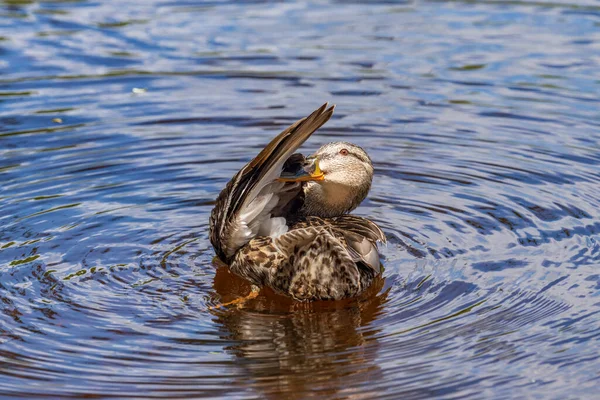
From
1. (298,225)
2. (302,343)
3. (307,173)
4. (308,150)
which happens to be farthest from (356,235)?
(308,150)

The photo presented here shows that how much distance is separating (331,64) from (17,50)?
154 inches

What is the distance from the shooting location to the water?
18.8 feet

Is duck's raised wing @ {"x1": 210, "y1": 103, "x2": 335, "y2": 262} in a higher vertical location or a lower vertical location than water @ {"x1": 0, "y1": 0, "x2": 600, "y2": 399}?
higher

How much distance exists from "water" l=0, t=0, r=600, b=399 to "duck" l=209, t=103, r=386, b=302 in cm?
20

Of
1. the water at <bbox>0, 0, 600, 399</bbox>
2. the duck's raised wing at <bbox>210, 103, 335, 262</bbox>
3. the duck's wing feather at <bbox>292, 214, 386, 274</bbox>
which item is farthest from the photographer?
the duck's wing feather at <bbox>292, 214, 386, 274</bbox>

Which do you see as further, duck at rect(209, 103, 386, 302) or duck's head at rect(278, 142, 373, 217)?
duck's head at rect(278, 142, 373, 217)

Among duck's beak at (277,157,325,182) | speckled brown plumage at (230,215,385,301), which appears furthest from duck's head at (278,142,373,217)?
speckled brown plumage at (230,215,385,301)

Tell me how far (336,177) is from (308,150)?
8.03 ft

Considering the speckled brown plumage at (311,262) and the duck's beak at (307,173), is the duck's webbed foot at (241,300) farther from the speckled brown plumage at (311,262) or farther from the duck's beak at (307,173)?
the duck's beak at (307,173)

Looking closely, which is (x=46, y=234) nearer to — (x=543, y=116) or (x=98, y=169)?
(x=98, y=169)

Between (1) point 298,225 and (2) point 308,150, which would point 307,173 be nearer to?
(1) point 298,225

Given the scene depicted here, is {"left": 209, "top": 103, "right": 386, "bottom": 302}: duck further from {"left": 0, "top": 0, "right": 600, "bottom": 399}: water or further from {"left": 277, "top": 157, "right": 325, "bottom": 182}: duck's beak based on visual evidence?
{"left": 0, "top": 0, "right": 600, "bottom": 399}: water

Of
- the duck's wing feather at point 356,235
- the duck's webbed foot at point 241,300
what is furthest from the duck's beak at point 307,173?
the duck's webbed foot at point 241,300

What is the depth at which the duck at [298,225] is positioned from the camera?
6.39 m
